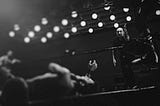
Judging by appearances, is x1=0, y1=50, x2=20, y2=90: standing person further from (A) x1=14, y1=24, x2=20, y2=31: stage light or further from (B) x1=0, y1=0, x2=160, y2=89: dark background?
(A) x1=14, y1=24, x2=20, y2=31: stage light

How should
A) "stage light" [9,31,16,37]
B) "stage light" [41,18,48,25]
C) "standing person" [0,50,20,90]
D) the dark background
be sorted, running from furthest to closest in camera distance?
"stage light" [41,18,48,25]
"stage light" [9,31,16,37]
the dark background
"standing person" [0,50,20,90]

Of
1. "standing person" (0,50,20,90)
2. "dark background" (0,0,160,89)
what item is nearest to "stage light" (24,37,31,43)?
"dark background" (0,0,160,89)

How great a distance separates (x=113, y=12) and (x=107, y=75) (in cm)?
132

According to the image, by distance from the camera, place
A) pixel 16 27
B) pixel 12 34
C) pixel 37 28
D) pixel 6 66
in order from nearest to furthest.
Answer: pixel 6 66, pixel 12 34, pixel 16 27, pixel 37 28

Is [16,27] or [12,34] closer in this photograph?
[12,34]

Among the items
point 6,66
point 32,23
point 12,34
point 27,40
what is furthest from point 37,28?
point 6,66

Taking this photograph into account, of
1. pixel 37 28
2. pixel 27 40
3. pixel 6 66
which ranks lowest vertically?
pixel 6 66

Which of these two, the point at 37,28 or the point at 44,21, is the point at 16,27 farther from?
the point at 44,21

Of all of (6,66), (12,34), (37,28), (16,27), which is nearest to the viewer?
(6,66)

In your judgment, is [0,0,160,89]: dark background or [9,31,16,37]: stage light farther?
[9,31,16,37]: stage light

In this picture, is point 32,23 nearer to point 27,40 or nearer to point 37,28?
point 37,28

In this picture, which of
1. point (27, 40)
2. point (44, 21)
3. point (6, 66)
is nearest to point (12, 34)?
point (27, 40)

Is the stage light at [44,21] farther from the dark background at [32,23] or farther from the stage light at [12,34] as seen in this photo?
the stage light at [12,34]

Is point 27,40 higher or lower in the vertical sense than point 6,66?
higher
